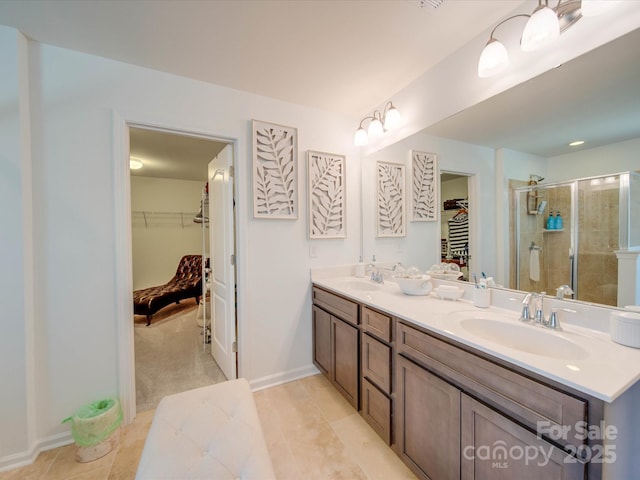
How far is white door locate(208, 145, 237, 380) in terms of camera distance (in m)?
2.14

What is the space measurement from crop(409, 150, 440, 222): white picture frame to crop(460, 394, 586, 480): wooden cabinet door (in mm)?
1346

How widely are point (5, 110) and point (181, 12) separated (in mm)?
1154

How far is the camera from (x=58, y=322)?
1630 mm

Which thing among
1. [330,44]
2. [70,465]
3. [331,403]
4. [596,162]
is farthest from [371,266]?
[70,465]

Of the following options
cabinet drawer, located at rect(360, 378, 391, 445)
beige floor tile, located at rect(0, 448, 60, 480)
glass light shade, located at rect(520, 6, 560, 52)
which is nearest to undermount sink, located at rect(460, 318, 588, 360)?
cabinet drawer, located at rect(360, 378, 391, 445)

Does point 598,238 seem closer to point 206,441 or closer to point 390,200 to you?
point 390,200

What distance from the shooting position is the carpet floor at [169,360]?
219 centimetres

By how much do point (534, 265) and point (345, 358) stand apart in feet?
4.31

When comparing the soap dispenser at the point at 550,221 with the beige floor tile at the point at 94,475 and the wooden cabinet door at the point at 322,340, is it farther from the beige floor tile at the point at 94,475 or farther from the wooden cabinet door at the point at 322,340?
the beige floor tile at the point at 94,475

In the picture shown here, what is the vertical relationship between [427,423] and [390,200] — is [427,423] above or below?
below

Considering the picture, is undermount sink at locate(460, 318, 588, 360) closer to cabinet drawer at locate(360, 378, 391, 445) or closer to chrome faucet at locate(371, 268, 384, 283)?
cabinet drawer at locate(360, 378, 391, 445)

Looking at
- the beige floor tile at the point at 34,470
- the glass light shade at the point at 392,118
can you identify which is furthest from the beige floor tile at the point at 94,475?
the glass light shade at the point at 392,118

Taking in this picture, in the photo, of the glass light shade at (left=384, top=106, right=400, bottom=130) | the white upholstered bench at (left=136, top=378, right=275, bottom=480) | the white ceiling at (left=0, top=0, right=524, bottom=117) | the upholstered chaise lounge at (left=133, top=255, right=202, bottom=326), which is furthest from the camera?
the upholstered chaise lounge at (left=133, top=255, right=202, bottom=326)

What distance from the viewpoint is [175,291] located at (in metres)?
4.16
